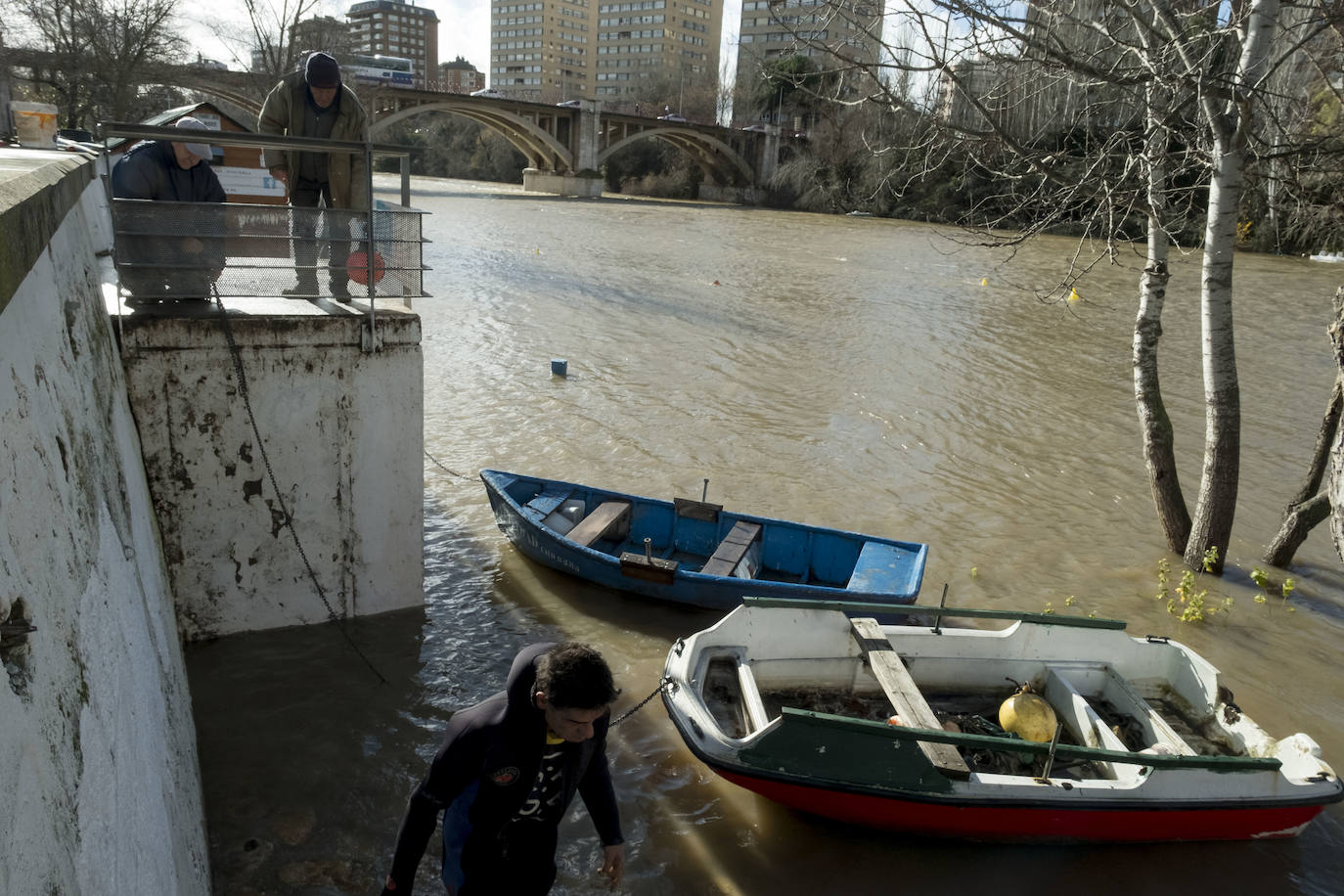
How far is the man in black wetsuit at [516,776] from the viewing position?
2.77m

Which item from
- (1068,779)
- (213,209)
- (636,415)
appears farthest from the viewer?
→ (636,415)

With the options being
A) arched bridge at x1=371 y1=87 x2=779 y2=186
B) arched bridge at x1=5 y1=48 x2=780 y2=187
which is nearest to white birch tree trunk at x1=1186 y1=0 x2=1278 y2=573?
arched bridge at x1=5 y1=48 x2=780 y2=187

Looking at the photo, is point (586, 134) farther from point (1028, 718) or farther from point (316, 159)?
point (1028, 718)

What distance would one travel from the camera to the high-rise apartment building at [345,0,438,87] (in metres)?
134

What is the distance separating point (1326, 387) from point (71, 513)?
19.0 metres

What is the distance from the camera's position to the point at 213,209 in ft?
18.1

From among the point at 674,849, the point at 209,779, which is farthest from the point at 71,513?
the point at 674,849

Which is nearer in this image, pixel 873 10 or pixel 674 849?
pixel 674 849

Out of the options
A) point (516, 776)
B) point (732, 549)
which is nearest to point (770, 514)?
point (732, 549)

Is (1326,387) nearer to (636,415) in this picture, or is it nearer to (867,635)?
(636,415)

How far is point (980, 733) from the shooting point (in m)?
5.39

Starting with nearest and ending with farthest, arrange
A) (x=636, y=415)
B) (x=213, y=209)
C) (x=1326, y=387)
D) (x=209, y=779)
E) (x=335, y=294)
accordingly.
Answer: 1. (x=209, y=779)
2. (x=213, y=209)
3. (x=335, y=294)
4. (x=636, y=415)
5. (x=1326, y=387)

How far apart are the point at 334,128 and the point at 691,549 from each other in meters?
4.45

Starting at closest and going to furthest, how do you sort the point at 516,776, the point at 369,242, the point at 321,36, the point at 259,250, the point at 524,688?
the point at 524,688, the point at 516,776, the point at 259,250, the point at 369,242, the point at 321,36
